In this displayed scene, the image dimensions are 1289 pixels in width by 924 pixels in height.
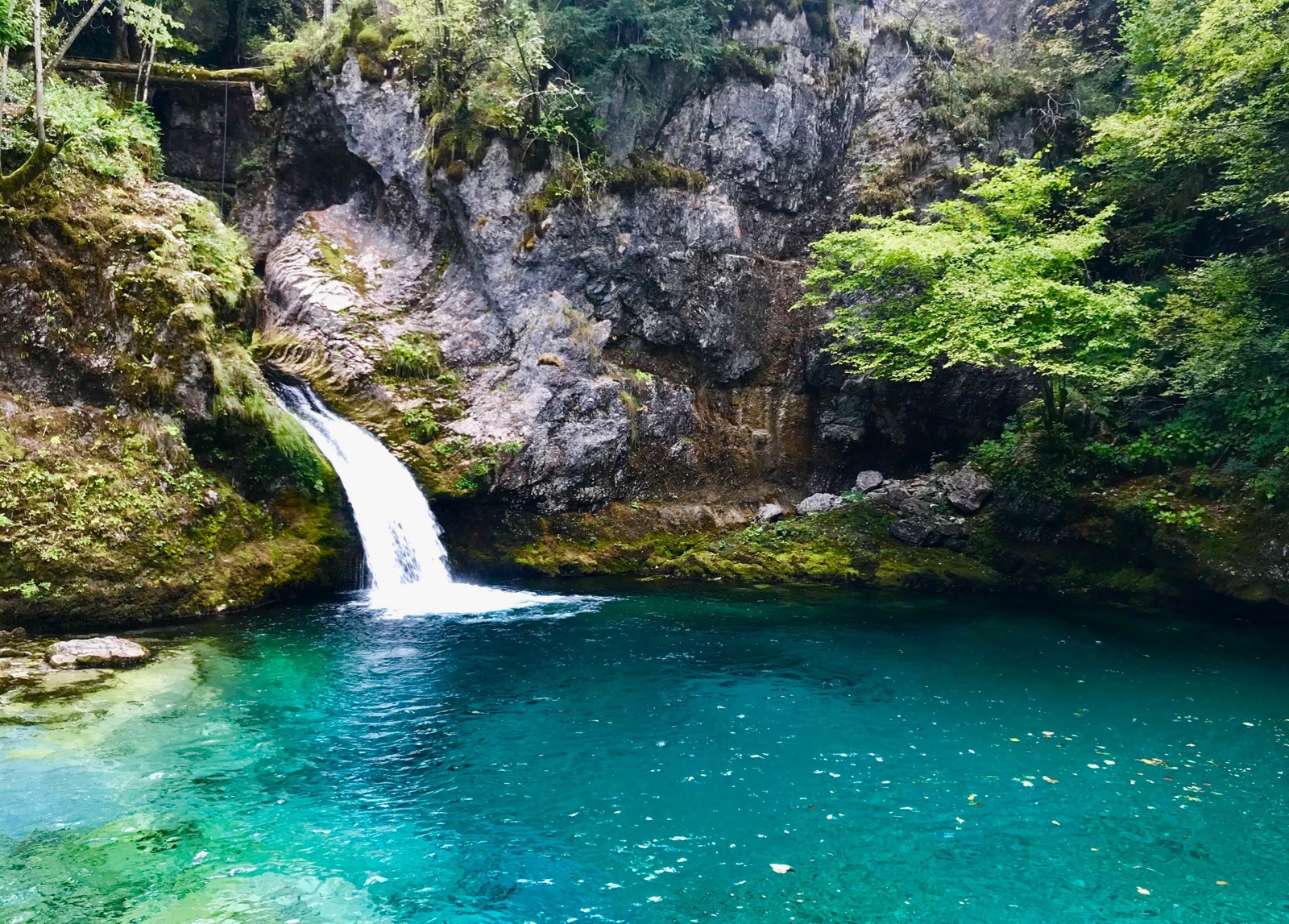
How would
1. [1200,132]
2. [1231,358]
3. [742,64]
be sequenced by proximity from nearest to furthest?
[1231,358], [1200,132], [742,64]

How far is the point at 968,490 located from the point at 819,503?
3.61 m

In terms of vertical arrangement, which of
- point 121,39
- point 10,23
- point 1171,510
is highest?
point 121,39

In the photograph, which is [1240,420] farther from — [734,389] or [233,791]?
[233,791]

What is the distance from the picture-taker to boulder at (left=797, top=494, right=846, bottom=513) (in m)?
20.2

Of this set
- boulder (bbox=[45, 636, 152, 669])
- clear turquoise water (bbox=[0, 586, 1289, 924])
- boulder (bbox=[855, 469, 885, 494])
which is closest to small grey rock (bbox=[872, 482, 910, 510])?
boulder (bbox=[855, 469, 885, 494])

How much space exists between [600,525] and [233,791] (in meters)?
12.4

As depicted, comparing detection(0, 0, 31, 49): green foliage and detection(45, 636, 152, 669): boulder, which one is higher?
detection(0, 0, 31, 49): green foliage

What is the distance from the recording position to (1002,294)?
14172 mm

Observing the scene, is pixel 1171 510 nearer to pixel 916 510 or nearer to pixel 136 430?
pixel 916 510

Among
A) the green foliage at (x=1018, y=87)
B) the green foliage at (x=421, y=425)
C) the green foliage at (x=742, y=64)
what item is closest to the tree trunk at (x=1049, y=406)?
the green foliage at (x=1018, y=87)

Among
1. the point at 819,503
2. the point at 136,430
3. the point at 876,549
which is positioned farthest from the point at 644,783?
the point at 819,503

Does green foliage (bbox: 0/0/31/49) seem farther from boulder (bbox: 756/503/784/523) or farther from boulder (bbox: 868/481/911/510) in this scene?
boulder (bbox: 868/481/911/510)

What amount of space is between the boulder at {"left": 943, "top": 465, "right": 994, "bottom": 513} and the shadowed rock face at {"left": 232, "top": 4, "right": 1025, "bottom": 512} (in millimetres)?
3312

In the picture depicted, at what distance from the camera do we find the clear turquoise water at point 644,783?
5.55 m
